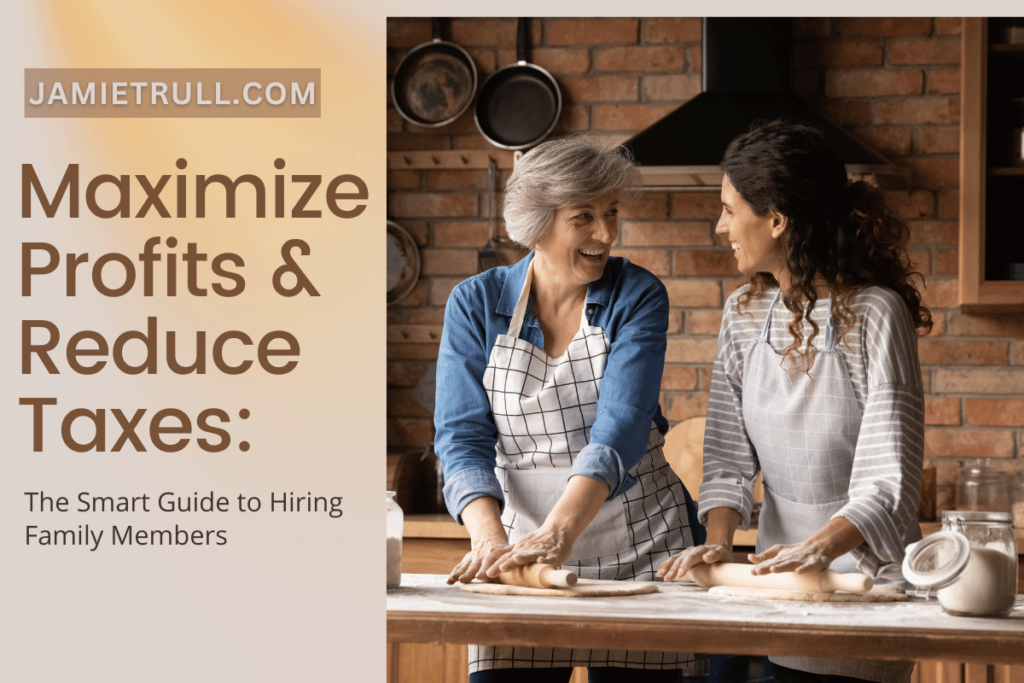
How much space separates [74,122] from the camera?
1248mm

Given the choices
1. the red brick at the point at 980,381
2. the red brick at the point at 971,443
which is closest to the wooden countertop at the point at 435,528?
the red brick at the point at 971,443

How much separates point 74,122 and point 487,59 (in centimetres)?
173

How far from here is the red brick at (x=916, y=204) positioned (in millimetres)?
2637

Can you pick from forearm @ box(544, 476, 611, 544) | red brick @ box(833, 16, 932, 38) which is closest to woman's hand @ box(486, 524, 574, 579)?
forearm @ box(544, 476, 611, 544)

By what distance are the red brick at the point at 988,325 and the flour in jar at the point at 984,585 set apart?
5.59 ft

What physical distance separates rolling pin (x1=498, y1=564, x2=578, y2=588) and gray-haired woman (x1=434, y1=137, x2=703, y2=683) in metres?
0.13

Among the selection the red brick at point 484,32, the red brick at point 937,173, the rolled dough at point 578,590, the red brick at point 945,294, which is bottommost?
the rolled dough at point 578,590

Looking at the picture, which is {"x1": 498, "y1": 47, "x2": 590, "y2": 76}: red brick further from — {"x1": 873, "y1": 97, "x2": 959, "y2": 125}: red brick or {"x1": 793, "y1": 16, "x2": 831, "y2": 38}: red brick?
{"x1": 873, "y1": 97, "x2": 959, "y2": 125}: red brick

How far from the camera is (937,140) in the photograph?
2.65 metres

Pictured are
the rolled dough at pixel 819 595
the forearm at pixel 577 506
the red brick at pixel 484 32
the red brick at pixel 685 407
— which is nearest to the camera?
the rolled dough at pixel 819 595

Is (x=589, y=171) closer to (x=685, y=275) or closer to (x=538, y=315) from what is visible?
(x=538, y=315)

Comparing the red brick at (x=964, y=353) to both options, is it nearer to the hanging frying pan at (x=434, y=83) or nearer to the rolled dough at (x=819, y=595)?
the hanging frying pan at (x=434, y=83)

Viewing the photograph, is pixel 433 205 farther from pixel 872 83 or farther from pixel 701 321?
pixel 872 83

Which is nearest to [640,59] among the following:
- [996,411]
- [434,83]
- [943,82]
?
[434,83]
